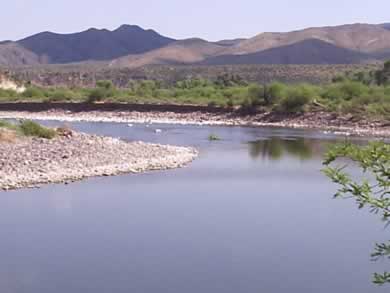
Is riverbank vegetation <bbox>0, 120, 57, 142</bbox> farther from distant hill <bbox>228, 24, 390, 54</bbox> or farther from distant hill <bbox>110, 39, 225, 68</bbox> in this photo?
distant hill <bbox>110, 39, 225, 68</bbox>

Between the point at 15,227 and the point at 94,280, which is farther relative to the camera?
the point at 15,227

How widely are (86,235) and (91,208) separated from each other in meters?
2.28

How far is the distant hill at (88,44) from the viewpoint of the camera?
162 m

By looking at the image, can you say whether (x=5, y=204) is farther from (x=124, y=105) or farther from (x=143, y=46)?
(x=143, y=46)

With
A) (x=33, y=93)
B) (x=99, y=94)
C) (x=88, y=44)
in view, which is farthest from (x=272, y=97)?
(x=88, y=44)

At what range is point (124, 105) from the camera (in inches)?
1757

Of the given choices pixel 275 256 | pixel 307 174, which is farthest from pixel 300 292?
pixel 307 174

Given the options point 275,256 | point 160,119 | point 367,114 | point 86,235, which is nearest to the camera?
point 275,256

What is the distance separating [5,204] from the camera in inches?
549

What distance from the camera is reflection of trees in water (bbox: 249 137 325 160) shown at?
2383 cm

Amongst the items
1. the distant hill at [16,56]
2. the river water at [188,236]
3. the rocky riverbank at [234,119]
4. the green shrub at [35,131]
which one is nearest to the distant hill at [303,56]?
the distant hill at [16,56]

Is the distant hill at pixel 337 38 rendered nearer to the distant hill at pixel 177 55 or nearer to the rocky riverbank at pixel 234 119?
the distant hill at pixel 177 55

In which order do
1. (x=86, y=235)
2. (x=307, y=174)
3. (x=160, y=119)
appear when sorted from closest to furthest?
1. (x=86, y=235)
2. (x=307, y=174)
3. (x=160, y=119)

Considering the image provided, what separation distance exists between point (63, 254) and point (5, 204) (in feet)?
12.7
